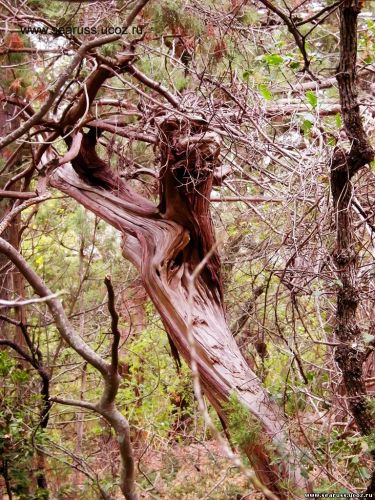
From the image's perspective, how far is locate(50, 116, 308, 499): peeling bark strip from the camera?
3.39m

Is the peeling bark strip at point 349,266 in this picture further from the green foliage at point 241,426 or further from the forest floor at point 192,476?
the forest floor at point 192,476

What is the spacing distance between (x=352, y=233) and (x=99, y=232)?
497 cm

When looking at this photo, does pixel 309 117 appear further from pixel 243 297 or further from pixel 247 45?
pixel 243 297

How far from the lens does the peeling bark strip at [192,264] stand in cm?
339

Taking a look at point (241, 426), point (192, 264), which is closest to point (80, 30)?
point (192, 264)

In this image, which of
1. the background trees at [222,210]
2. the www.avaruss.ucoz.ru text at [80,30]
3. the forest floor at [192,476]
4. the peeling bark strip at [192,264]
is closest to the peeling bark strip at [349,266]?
the background trees at [222,210]

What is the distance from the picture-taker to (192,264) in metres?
4.16

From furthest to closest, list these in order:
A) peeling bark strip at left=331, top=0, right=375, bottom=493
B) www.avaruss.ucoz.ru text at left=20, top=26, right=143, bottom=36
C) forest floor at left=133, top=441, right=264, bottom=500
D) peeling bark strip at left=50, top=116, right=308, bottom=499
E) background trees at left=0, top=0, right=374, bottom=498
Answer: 1. forest floor at left=133, top=441, right=264, bottom=500
2. www.avaruss.ucoz.ru text at left=20, top=26, right=143, bottom=36
3. peeling bark strip at left=50, top=116, right=308, bottom=499
4. background trees at left=0, top=0, right=374, bottom=498
5. peeling bark strip at left=331, top=0, right=375, bottom=493

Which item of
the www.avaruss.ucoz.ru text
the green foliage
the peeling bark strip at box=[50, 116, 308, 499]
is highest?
the www.avaruss.ucoz.ru text

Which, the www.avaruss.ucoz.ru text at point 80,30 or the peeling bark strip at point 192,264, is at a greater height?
the www.avaruss.ucoz.ru text at point 80,30

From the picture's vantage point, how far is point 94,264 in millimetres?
8711

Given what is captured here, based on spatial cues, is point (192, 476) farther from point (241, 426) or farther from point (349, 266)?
point (349, 266)

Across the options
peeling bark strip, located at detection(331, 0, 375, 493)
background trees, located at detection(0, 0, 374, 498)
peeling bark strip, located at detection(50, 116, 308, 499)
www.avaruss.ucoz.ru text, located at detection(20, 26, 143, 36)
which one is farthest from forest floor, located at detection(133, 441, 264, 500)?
www.avaruss.ucoz.ru text, located at detection(20, 26, 143, 36)

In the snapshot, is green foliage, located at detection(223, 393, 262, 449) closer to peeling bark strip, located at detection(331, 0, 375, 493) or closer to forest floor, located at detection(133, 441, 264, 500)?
peeling bark strip, located at detection(331, 0, 375, 493)
